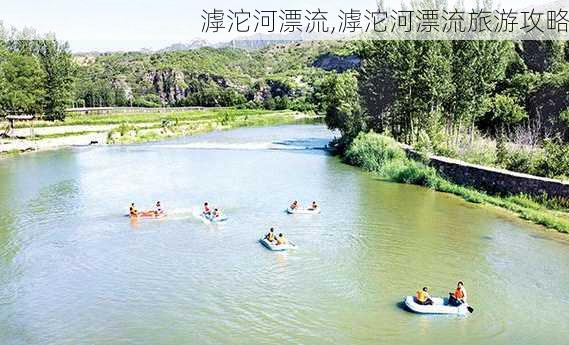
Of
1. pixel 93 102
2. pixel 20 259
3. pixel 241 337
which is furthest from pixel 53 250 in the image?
pixel 93 102

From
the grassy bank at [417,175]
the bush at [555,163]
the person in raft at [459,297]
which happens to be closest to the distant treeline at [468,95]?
the grassy bank at [417,175]

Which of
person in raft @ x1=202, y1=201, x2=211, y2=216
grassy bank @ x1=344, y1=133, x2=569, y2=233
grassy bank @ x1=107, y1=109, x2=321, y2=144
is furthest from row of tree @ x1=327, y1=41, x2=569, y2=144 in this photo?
grassy bank @ x1=107, y1=109, x2=321, y2=144

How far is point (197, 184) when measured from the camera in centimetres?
4416

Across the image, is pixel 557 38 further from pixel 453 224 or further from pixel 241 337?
pixel 241 337

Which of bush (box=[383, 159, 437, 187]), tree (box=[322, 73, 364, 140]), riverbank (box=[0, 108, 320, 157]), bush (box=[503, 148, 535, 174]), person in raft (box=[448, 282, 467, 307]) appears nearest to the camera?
person in raft (box=[448, 282, 467, 307])

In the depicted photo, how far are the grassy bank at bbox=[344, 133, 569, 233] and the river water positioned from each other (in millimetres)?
1052

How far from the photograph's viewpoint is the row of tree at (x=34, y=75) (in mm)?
73188

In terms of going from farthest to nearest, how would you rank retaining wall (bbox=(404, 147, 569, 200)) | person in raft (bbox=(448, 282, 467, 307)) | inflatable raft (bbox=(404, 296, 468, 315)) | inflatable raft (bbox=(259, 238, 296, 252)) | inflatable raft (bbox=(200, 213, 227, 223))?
1. inflatable raft (bbox=(200, 213, 227, 223))
2. retaining wall (bbox=(404, 147, 569, 200))
3. inflatable raft (bbox=(259, 238, 296, 252))
4. person in raft (bbox=(448, 282, 467, 307))
5. inflatable raft (bbox=(404, 296, 468, 315))

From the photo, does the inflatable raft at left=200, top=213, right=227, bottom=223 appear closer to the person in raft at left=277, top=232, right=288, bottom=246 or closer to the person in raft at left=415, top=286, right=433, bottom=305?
the person in raft at left=277, top=232, right=288, bottom=246

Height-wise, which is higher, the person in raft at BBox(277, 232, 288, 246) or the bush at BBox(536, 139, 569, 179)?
the bush at BBox(536, 139, 569, 179)

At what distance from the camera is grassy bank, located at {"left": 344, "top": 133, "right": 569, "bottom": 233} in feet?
98.8

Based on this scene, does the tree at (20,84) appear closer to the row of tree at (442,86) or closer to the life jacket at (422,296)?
the row of tree at (442,86)

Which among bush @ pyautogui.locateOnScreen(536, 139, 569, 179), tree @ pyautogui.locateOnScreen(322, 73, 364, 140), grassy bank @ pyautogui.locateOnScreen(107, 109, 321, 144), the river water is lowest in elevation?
the river water

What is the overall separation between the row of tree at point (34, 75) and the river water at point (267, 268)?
114ft
